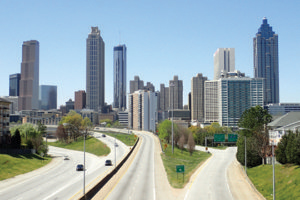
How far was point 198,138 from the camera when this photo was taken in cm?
16850

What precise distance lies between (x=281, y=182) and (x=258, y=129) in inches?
1152

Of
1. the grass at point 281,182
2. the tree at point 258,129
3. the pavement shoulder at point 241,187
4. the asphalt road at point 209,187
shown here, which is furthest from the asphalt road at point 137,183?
the tree at point 258,129

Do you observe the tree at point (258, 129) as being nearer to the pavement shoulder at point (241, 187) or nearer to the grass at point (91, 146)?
the pavement shoulder at point (241, 187)

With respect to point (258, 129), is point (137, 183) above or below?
below

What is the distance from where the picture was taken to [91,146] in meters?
132

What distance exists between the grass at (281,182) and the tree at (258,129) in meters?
8.23

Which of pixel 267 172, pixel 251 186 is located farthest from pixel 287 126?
pixel 251 186

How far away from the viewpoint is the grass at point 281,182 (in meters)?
41.8

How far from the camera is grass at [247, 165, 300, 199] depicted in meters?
41.8

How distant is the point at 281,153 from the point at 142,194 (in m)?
27.0

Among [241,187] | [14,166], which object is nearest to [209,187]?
[241,187]

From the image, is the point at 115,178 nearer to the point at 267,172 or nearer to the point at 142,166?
the point at 142,166

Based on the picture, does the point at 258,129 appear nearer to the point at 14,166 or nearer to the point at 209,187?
the point at 209,187

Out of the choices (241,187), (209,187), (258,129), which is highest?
(258,129)
